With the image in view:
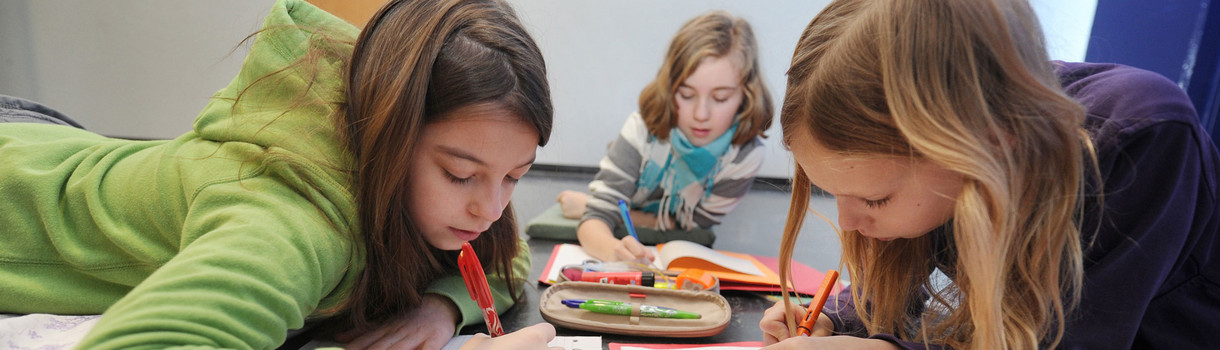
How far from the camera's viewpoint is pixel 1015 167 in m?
0.50

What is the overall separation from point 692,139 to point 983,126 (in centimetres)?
99

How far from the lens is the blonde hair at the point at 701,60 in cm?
143

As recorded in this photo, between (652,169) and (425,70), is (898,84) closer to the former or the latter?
(425,70)

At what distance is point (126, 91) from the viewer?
2.13 meters

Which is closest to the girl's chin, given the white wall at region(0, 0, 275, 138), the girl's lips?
the girl's lips

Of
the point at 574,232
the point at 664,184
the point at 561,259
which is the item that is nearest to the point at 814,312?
the point at 561,259

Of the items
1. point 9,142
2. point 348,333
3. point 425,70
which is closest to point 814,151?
point 425,70

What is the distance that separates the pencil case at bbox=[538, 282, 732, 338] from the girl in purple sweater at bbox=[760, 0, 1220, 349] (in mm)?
241

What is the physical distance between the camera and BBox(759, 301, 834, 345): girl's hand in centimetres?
76

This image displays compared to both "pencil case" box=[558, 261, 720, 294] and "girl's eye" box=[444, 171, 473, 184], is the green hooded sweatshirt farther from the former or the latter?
"pencil case" box=[558, 261, 720, 294]

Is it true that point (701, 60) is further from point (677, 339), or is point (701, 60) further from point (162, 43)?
point (162, 43)

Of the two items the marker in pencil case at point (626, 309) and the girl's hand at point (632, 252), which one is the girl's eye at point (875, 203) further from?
the girl's hand at point (632, 252)

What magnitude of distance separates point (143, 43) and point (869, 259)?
2.17 metres

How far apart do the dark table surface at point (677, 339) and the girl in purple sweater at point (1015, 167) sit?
0.23 metres
